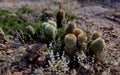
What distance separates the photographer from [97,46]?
207 inches

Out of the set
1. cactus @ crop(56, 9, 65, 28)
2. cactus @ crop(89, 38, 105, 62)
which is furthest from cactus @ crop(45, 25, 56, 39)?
cactus @ crop(56, 9, 65, 28)

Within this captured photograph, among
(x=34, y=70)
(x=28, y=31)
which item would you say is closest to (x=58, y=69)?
(x=34, y=70)

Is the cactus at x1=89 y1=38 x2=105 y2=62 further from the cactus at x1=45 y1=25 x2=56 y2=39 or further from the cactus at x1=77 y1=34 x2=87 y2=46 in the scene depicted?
the cactus at x1=45 y1=25 x2=56 y2=39

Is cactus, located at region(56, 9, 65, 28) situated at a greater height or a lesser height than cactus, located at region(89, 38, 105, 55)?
lesser

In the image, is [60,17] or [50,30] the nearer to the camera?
[50,30]

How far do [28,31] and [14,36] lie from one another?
19.8 inches

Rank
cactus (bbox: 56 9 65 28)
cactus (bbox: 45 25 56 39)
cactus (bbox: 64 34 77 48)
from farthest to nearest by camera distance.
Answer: cactus (bbox: 56 9 65 28) → cactus (bbox: 45 25 56 39) → cactus (bbox: 64 34 77 48)

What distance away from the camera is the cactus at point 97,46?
5242 millimetres

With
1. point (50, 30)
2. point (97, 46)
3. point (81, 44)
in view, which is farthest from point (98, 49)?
point (50, 30)

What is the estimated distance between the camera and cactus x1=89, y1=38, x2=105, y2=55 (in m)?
5.24

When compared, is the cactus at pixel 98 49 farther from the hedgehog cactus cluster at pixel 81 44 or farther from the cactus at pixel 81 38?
the cactus at pixel 81 38

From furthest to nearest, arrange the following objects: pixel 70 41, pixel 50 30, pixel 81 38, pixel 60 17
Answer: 1. pixel 60 17
2. pixel 50 30
3. pixel 81 38
4. pixel 70 41

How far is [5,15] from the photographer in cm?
851

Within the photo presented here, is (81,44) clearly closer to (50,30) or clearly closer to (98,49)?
(98,49)
